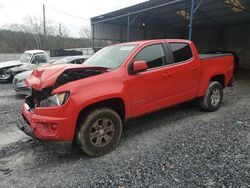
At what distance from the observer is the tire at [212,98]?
5984 mm

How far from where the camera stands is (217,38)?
22000mm

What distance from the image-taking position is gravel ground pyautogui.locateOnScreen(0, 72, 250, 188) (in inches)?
128

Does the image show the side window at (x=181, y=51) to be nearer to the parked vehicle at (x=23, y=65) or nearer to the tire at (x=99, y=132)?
the tire at (x=99, y=132)

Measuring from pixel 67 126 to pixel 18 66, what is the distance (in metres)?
9.65

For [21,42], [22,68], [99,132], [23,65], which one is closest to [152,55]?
[99,132]

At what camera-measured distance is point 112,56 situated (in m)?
4.80

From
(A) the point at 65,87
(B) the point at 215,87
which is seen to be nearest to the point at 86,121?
(A) the point at 65,87

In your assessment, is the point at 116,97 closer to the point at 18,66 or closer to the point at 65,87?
the point at 65,87

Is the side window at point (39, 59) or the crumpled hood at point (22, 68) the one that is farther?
the side window at point (39, 59)

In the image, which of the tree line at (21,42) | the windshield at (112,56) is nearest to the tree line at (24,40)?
the tree line at (21,42)

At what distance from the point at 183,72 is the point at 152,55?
86cm

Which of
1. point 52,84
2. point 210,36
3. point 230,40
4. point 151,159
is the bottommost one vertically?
point 151,159

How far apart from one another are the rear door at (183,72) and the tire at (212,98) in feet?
1.75

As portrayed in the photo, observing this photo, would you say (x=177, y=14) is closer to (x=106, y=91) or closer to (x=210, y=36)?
(x=210, y=36)
